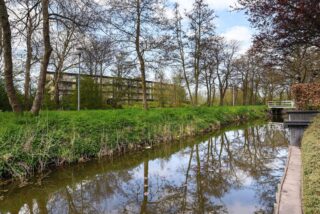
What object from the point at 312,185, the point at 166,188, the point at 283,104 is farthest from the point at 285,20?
the point at 283,104

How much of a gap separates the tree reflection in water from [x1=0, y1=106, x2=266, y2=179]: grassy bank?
57 centimetres

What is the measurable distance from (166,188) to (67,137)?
3.18 m

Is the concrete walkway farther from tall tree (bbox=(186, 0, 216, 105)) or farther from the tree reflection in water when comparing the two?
tall tree (bbox=(186, 0, 216, 105))

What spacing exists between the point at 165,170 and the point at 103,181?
1716 mm

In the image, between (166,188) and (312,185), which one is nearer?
(312,185)

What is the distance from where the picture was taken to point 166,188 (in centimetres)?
545

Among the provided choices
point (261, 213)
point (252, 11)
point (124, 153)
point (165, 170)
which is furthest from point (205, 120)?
point (261, 213)

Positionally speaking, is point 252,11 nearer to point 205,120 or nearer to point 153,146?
point 153,146

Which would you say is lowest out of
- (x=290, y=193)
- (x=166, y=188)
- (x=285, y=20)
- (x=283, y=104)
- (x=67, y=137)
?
(x=166, y=188)

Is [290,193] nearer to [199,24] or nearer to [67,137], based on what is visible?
[67,137]

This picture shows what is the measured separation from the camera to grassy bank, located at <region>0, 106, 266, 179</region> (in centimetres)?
573

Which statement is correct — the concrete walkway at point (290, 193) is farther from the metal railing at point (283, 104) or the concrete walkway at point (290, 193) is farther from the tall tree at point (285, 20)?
the metal railing at point (283, 104)

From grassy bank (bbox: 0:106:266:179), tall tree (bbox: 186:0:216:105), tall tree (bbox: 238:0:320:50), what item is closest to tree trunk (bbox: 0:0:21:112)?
grassy bank (bbox: 0:106:266:179)

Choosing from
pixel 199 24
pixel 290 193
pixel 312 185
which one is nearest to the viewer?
pixel 312 185
